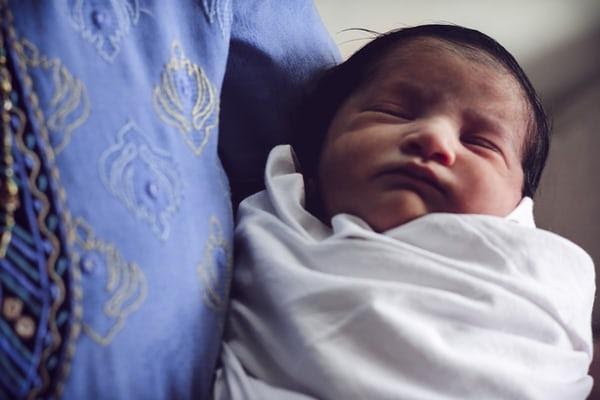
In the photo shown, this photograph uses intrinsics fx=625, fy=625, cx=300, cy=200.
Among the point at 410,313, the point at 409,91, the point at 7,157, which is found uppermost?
the point at 7,157

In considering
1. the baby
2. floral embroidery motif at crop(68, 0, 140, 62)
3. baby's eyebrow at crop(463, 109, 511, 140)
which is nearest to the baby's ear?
the baby

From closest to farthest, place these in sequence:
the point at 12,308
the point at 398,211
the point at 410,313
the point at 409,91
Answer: the point at 12,308 < the point at 410,313 < the point at 398,211 < the point at 409,91

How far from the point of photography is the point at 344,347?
0.55 m

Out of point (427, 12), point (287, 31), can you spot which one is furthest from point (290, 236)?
point (427, 12)

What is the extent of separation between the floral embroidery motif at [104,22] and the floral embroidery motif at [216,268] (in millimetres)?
178

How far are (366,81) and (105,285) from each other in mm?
496

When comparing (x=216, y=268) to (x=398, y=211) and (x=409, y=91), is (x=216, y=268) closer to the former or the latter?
(x=398, y=211)

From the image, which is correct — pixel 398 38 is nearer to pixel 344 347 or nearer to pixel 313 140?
pixel 313 140

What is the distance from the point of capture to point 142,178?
1.63 feet

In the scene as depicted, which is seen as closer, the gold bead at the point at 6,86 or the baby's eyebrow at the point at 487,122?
the gold bead at the point at 6,86

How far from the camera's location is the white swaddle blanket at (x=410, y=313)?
538 millimetres

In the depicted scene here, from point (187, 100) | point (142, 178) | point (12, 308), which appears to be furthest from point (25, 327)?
point (187, 100)

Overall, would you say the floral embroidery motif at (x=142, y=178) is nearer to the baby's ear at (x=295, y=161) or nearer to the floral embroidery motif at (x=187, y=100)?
the floral embroidery motif at (x=187, y=100)

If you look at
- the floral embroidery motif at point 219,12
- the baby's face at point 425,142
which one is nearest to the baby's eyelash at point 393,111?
the baby's face at point 425,142
